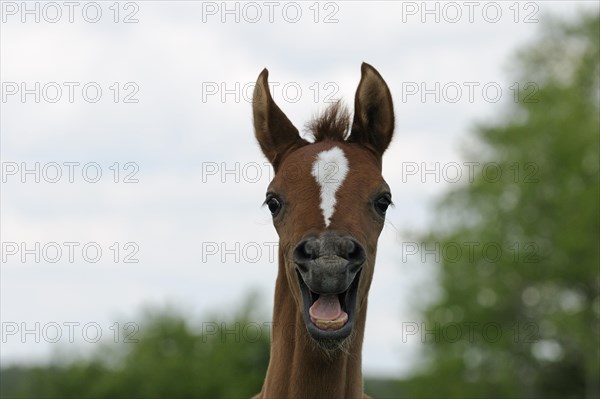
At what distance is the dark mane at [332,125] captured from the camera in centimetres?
724

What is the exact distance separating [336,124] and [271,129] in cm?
54

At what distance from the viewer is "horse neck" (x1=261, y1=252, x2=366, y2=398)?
6391 mm

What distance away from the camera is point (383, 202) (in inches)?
262

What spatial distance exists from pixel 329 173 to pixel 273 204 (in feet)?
1.69

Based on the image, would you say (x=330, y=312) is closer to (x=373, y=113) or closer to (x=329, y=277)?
(x=329, y=277)

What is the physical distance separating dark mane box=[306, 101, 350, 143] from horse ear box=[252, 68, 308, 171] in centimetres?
15

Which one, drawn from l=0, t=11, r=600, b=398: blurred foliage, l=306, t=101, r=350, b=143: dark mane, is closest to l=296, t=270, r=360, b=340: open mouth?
l=306, t=101, r=350, b=143: dark mane

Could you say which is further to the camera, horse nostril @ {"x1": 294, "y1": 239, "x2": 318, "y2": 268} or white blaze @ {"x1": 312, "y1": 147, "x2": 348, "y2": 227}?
white blaze @ {"x1": 312, "y1": 147, "x2": 348, "y2": 227}

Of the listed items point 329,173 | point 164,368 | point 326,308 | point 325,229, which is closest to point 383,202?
point 329,173

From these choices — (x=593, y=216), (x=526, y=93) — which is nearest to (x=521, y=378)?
(x=593, y=216)

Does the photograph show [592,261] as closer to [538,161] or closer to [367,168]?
[538,161]

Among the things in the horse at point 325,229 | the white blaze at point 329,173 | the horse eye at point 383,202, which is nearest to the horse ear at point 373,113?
the horse at point 325,229

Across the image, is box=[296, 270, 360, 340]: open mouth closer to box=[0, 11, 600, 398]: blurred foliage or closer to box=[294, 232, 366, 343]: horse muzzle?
box=[294, 232, 366, 343]: horse muzzle

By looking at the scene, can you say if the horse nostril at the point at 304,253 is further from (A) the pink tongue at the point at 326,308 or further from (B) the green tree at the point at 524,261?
(B) the green tree at the point at 524,261
